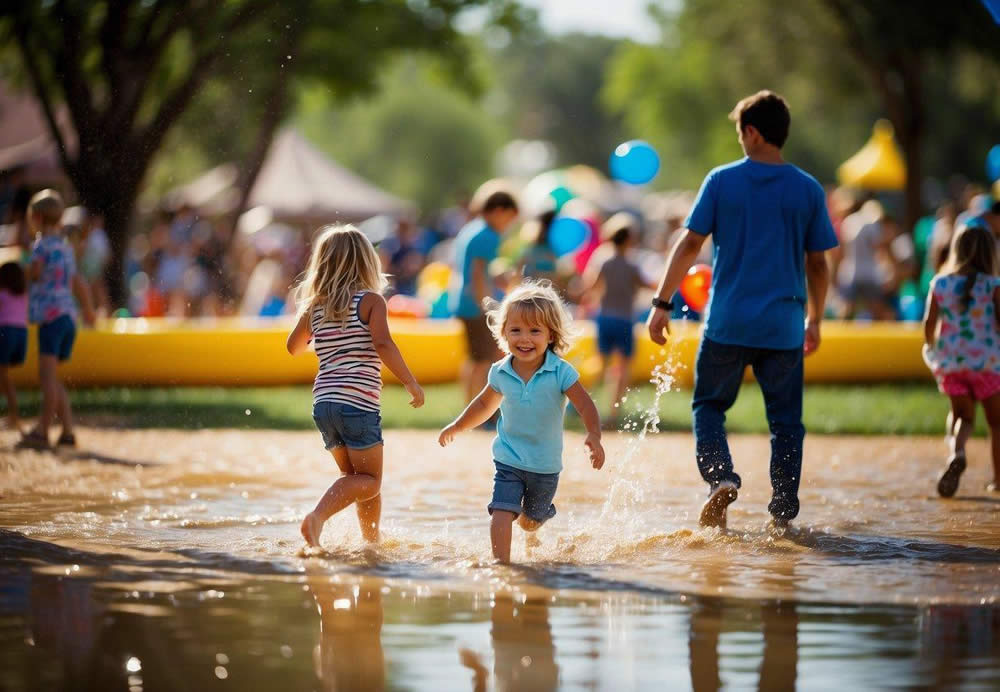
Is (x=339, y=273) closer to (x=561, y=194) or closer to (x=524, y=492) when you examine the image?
(x=524, y=492)

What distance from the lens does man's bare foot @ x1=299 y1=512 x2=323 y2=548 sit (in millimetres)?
6355

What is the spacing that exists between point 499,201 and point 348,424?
5323mm

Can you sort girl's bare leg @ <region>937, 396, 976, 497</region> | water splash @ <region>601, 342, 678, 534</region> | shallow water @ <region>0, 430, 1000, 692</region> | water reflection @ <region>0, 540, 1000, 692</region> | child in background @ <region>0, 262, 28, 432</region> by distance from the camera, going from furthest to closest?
child in background @ <region>0, 262, 28, 432</region>, girl's bare leg @ <region>937, 396, 976, 497</region>, water splash @ <region>601, 342, 678, 534</region>, shallow water @ <region>0, 430, 1000, 692</region>, water reflection @ <region>0, 540, 1000, 692</region>

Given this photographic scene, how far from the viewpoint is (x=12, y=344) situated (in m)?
11.2

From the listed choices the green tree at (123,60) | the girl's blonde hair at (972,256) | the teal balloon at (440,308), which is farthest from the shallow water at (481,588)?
the green tree at (123,60)

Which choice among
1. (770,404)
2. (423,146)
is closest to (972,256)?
(770,404)

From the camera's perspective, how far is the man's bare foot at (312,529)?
20.9ft

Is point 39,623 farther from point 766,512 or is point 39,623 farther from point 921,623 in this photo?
point 766,512

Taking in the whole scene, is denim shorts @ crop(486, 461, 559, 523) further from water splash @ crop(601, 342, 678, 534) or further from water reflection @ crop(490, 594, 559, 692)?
water reflection @ crop(490, 594, 559, 692)

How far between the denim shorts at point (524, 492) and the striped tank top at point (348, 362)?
685 mm

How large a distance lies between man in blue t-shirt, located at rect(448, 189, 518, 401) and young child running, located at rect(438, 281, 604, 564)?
16.7ft

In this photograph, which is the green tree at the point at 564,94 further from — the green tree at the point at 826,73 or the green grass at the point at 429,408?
the green grass at the point at 429,408

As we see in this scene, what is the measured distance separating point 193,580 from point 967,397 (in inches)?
200

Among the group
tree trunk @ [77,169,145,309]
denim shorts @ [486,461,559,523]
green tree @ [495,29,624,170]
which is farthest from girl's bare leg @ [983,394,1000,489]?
green tree @ [495,29,624,170]
